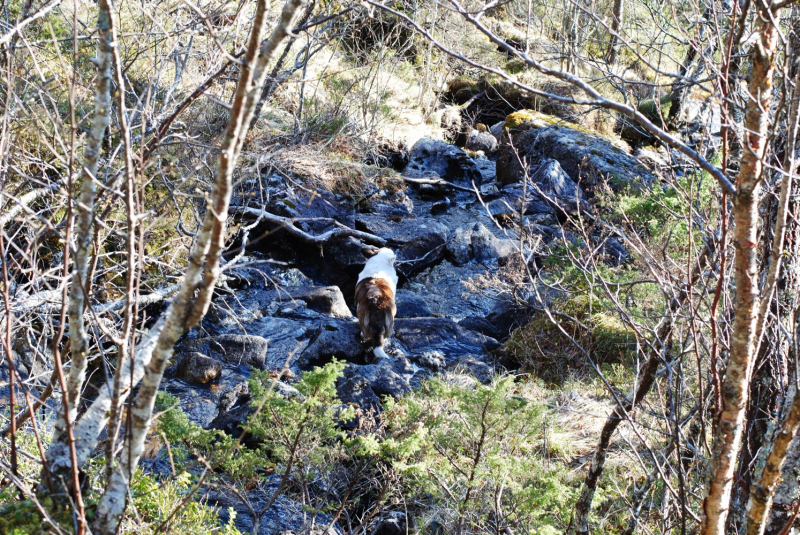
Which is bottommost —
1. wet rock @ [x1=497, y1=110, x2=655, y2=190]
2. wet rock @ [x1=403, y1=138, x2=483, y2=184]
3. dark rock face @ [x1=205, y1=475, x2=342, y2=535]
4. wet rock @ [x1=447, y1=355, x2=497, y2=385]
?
dark rock face @ [x1=205, y1=475, x2=342, y2=535]

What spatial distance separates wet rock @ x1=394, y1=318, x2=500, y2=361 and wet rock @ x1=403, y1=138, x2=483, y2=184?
6.93 metres

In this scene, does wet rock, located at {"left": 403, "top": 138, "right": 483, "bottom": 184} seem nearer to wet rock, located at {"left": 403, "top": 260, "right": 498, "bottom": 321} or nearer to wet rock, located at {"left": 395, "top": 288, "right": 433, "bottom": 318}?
wet rock, located at {"left": 403, "top": 260, "right": 498, "bottom": 321}

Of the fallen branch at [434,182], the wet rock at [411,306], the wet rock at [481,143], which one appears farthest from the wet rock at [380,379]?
the wet rock at [481,143]

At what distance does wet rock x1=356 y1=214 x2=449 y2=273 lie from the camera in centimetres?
1141

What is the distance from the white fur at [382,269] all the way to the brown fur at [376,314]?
51cm

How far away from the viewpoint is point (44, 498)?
2150 mm

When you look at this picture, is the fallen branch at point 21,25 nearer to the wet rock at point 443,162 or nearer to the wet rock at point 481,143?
the wet rock at point 443,162

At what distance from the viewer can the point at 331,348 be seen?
7.73 m

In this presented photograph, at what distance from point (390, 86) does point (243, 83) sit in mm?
15993

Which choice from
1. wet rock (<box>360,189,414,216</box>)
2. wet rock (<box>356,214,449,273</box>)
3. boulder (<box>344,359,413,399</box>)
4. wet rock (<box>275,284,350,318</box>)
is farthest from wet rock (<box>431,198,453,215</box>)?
boulder (<box>344,359,413,399</box>)

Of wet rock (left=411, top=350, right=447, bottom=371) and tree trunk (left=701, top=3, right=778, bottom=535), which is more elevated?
tree trunk (left=701, top=3, right=778, bottom=535)

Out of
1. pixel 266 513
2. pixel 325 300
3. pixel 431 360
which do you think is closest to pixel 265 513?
pixel 266 513

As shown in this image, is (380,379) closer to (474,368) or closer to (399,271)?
(474,368)

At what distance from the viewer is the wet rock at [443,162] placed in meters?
15.5
